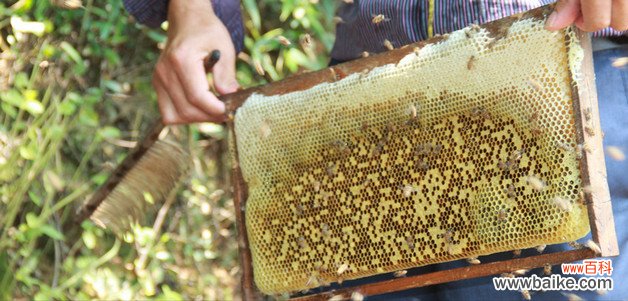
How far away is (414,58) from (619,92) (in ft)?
1.81

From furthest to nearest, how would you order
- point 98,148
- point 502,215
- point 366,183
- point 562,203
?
point 98,148 → point 366,183 → point 502,215 → point 562,203

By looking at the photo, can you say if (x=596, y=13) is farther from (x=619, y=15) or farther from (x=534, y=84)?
(x=534, y=84)

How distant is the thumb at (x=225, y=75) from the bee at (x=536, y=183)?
3.68 feet

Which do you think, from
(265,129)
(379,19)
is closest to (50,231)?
(265,129)

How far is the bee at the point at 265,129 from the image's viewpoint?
213 cm

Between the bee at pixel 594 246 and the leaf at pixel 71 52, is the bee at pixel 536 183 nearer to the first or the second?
the bee at pixel 594 246

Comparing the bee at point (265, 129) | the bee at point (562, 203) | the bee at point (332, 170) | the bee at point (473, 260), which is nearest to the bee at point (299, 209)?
the bee at point (332, 170)

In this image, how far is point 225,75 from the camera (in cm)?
244

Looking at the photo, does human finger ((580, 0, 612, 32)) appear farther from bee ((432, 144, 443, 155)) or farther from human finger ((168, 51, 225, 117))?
human finger ((168, 51, 225, 117))

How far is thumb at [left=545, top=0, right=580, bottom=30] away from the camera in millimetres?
1585

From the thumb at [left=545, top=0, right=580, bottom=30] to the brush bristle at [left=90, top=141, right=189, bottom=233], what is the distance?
183 centimetres

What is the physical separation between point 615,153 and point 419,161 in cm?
51

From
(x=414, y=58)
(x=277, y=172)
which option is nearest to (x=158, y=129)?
(x=277, y=172)

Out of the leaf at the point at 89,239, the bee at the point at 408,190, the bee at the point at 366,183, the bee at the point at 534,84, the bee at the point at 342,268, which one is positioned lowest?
the leaf at the point at 89,239
